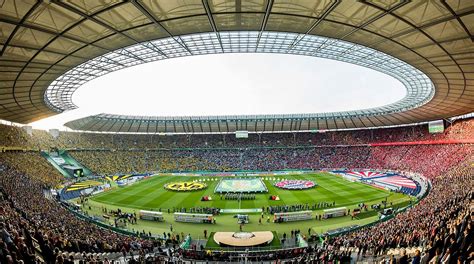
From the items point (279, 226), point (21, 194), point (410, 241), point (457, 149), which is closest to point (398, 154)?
point (457, 149)

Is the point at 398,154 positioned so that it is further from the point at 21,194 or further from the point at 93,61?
the point at 21,194

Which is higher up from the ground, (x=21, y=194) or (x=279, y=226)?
(x=21, y=194)

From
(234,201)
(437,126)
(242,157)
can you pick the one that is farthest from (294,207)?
(242,157)

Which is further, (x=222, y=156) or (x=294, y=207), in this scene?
(x=222, y=156)

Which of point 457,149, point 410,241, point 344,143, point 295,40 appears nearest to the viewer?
point 410,241

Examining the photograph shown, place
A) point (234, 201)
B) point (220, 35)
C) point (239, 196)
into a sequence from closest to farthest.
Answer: point (220, 35) < point (234, 201) < point (239, 196)

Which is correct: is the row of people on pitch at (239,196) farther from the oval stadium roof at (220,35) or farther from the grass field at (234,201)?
the oval stadium roof at (220,35)

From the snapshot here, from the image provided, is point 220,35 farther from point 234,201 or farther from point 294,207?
point 234,201
